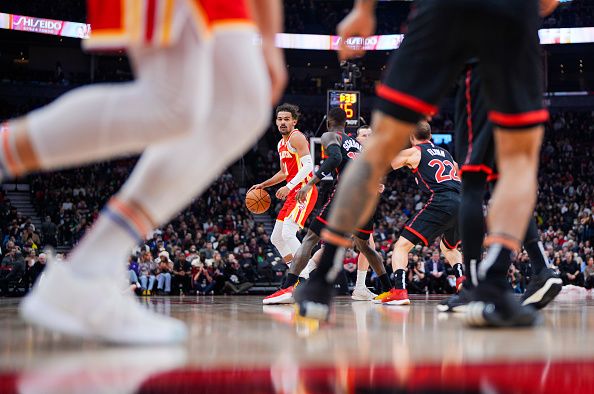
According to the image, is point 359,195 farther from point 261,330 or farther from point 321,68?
point 321,68

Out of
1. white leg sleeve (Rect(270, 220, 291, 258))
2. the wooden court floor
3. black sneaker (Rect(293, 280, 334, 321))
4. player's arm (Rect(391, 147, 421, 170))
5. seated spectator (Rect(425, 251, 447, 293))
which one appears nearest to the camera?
the wooden court floor

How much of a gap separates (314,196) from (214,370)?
6.23m

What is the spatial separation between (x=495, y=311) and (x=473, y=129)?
1365 mm

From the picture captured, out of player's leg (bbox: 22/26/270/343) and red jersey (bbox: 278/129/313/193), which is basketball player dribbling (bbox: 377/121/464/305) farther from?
player's leg (bbox: 22/26/270/343)

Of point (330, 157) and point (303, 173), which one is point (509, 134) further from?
point (303, 173)

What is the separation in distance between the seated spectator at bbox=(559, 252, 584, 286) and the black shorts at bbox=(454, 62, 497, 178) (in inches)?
494

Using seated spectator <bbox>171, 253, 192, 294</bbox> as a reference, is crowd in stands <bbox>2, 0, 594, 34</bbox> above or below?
above

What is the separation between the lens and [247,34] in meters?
1.94

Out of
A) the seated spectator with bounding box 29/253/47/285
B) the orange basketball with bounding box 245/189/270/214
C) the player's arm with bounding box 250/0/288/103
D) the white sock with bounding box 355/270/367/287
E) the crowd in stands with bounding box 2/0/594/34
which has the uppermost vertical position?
the crowd in stands with bounding box 2/0/594/34

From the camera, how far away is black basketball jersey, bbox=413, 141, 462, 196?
6281 mm

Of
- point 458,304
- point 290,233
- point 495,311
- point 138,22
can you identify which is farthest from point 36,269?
point 138,22

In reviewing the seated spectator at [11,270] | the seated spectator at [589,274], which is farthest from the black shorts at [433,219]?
the seated spectator at [589,274]

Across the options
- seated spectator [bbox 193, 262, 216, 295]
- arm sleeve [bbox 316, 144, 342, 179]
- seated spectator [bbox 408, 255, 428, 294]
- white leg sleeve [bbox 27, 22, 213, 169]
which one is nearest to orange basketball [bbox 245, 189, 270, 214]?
arm sleeve [bbox 316, 144, 342, 179]

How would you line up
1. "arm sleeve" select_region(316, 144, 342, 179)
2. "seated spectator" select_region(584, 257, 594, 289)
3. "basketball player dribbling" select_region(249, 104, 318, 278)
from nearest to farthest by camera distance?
"arm sleeve" select_region(316, 144, 342, 179) < "basketball player dribbling" select_region(249, 104, 318, 278) < "seated spectator" select_region(584, 257, 594, 289)
